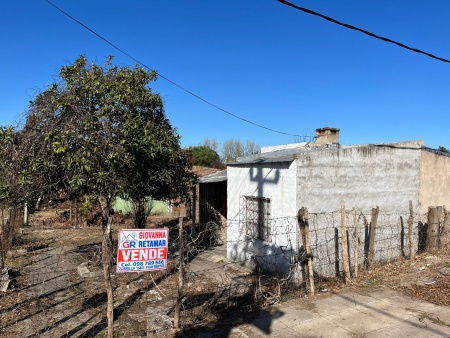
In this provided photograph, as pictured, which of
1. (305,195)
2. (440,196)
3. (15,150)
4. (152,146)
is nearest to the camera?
(15,150)

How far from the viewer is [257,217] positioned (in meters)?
10.5

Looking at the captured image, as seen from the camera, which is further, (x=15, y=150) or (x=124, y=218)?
(x=124, y=218)

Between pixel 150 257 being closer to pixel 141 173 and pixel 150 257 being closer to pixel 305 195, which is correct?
pixel 141 173

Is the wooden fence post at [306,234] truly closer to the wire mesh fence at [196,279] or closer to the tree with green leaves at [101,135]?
the wire mesh fence at [196,279]

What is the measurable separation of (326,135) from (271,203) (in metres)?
3.10

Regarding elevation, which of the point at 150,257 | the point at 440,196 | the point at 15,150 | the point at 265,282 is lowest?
the point at 265,282

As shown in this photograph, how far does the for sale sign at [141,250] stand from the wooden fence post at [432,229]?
9089 mm

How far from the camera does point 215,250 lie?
13305 mm

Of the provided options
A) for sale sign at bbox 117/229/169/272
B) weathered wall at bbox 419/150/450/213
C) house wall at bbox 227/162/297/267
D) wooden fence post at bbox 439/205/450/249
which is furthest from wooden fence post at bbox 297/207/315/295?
wooden fence post at bbox 439/205/450/249

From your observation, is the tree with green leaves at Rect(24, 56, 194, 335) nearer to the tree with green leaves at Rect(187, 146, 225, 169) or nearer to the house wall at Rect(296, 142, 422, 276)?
the house wall at Rect(296, 142, 422, 276)

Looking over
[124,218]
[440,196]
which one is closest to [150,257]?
[440,196]

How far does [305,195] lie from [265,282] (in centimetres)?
234

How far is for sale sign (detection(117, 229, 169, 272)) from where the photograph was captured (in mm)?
5379

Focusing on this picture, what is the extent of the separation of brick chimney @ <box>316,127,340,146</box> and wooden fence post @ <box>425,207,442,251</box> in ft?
12.1
